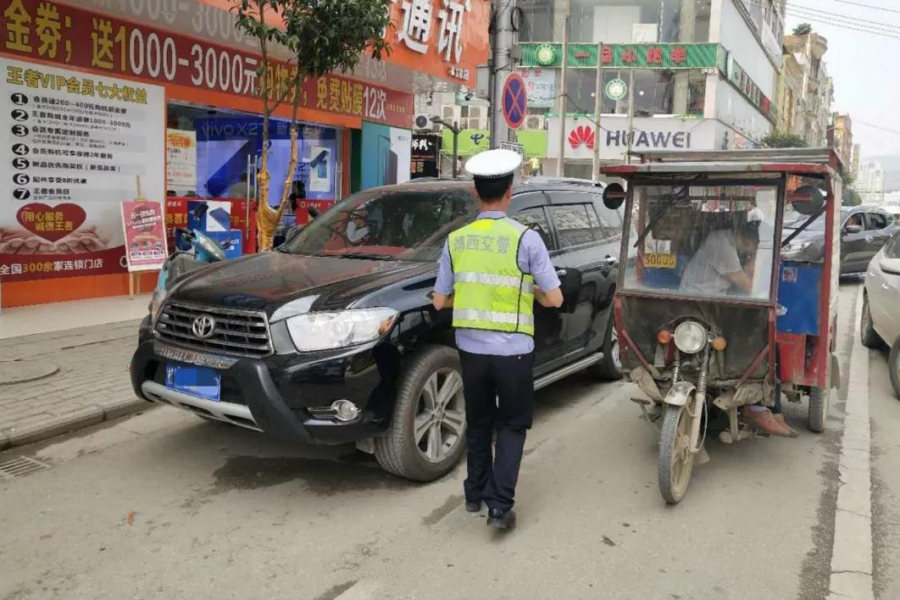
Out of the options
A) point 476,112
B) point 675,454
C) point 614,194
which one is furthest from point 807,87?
point 675,454

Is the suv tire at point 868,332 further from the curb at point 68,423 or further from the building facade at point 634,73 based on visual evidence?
the building facade at point 634,73

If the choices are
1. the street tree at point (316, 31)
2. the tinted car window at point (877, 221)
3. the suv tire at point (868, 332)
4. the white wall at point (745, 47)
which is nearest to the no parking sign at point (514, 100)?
the street tree at point (316, 31)

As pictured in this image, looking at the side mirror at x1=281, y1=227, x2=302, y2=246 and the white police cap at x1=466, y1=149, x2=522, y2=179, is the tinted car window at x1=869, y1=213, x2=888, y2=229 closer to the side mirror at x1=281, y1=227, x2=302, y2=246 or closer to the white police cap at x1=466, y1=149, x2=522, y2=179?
the side mirror at x1=281, y1=227, x2=302, y2=246

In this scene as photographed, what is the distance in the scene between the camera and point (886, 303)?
7336 mm

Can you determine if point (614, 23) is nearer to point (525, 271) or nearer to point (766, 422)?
point (766, 422)

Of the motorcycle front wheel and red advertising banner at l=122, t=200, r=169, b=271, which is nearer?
the motorcycle front wheel

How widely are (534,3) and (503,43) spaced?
105 ft

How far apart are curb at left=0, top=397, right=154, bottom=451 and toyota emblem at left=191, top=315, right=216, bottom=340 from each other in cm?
167

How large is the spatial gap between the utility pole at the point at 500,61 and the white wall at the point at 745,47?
30.3 meters

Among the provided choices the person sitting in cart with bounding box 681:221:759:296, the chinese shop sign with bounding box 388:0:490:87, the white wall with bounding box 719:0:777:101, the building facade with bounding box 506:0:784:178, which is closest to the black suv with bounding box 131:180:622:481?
the person sitting in cart with bounding box 681:221:759:296

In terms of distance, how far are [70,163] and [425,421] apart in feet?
22.1

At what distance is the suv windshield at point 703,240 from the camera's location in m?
4.54

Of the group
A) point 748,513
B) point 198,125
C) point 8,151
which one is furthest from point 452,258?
point 198,125

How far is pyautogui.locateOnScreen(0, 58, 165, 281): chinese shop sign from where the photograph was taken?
27.9 ft
